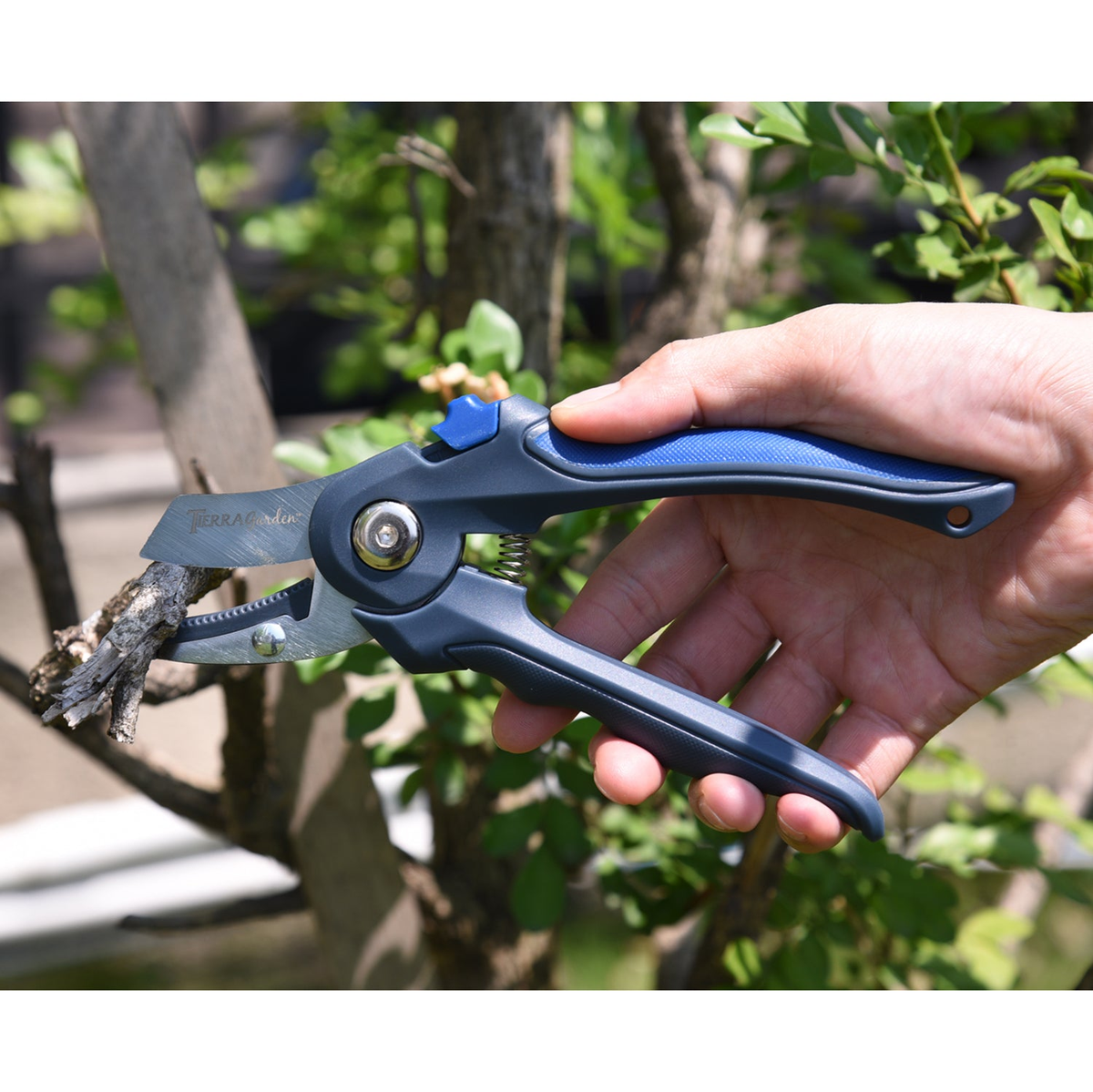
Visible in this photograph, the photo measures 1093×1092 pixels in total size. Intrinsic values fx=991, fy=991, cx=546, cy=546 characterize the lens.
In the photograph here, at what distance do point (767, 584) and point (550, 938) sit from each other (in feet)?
3.04

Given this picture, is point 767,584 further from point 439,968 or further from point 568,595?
point 439,968

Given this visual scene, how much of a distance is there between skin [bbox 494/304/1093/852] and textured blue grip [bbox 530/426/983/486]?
21 millimetres

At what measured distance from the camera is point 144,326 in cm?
143

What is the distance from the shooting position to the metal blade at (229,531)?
3.37 ft

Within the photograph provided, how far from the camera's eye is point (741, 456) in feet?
3.29

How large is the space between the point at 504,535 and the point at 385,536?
→ 13 centimetres

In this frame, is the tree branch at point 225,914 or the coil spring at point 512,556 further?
the tree branch at point 225,914

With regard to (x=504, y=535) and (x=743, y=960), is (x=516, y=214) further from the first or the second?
(x=743, y=960)

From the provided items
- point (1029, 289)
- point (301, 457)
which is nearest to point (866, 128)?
point (1029, 289)

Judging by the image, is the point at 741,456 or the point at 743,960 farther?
the point at 743,960

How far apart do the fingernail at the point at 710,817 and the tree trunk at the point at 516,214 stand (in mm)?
888

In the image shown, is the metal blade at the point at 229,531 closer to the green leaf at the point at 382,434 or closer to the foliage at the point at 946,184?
the green leaf at the point at 382,434

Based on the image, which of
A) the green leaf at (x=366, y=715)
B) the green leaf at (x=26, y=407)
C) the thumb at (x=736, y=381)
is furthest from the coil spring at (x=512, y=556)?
the green leaf at (x=26, y=407)


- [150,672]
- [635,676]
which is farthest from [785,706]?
[150,672]
